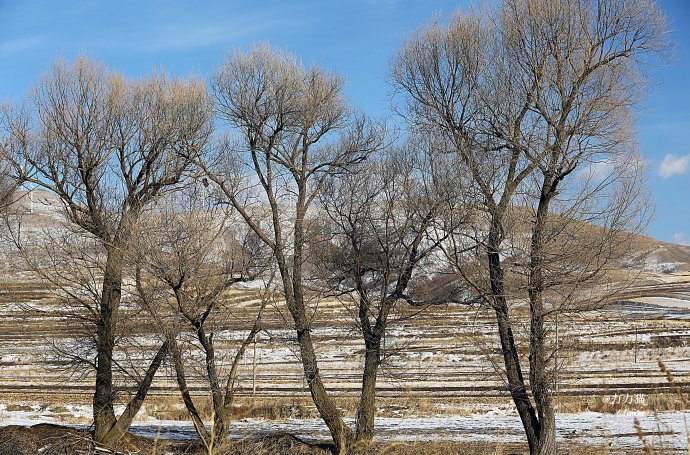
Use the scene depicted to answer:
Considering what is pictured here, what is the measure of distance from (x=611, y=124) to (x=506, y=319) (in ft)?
14.2

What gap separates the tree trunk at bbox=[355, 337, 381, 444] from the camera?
1636 centimetres

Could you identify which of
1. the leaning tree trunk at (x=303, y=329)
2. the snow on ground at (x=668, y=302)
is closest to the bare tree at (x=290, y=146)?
the leaning tree trunk at (x=303, y=329)

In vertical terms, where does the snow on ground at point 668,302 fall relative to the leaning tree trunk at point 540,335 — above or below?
above

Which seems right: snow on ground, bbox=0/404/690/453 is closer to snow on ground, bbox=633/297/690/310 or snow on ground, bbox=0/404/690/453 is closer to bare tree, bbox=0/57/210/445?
bare tree, bbox=0/57/210/445

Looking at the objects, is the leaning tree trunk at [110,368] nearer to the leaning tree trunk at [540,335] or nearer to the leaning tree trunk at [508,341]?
the leaning tree trunk at [508,341]

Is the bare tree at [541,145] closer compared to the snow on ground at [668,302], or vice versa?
the bare tree at [541,145]

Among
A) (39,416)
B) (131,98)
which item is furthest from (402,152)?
(39,416)

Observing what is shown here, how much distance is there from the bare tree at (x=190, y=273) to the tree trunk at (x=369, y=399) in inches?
111

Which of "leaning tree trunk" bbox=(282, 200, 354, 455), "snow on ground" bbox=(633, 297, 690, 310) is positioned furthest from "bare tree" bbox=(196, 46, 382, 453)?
"snow on ground" bbox=(633, 297, 690, 310)

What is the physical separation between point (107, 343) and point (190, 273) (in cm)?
357

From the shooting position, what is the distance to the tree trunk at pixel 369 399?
16359 mm

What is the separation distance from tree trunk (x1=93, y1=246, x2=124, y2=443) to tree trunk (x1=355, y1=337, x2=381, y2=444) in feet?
20.0

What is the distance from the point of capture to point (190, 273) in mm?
15719

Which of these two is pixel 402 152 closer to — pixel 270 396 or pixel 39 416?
pixel 270 396
